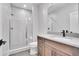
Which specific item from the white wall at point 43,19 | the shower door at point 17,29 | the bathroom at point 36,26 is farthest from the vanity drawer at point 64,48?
the shower door at point 17,29

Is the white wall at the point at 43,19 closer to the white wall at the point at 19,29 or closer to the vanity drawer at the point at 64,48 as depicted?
the white wall at the point at 19,29

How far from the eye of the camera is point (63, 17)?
6.36 ft

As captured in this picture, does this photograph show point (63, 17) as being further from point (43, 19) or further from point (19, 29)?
point (19, 29)

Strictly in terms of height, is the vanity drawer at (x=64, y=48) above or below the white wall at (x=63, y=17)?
below

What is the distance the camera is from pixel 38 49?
222 cm

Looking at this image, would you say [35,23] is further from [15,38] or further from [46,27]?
[15,38]

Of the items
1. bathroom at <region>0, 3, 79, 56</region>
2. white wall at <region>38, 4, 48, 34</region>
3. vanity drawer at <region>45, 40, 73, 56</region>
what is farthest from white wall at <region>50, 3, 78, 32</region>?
vanity drawer at <region>45, 40, 73, 56</region>

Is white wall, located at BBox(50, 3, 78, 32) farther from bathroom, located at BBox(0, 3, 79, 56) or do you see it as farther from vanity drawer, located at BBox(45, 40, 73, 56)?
vanity drawer, located at BBox(45, 40, 73, 56)

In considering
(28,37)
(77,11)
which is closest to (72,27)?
(77,11)

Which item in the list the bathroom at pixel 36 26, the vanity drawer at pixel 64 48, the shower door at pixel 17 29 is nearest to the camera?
the vanity drawer at pixel 64 48

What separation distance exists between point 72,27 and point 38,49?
1.13 metres

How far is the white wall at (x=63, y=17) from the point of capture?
5.82 ft

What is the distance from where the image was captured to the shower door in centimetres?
275

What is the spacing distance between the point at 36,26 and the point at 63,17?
1.19 meters
